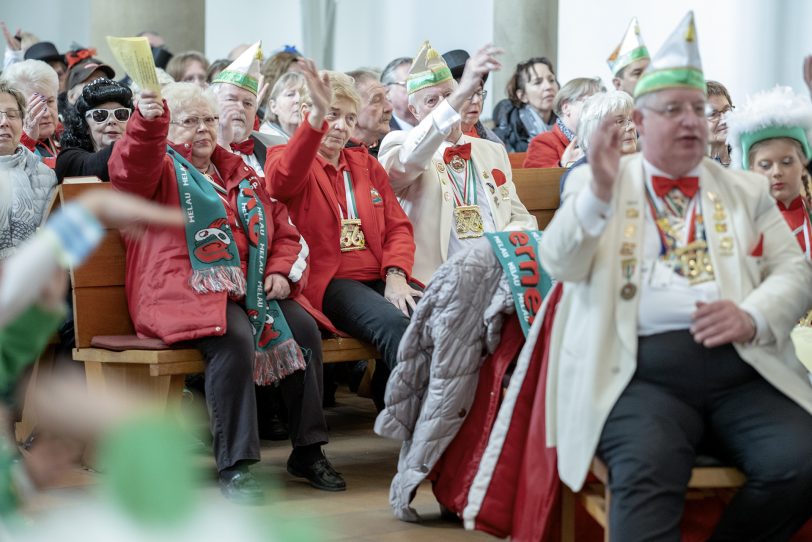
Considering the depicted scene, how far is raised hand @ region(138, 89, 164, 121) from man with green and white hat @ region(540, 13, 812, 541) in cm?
150

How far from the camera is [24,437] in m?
4.93

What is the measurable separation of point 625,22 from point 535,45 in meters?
0.83

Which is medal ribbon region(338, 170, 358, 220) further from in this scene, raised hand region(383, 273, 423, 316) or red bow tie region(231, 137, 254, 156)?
red bow tie region(231, 137, 254, 156)

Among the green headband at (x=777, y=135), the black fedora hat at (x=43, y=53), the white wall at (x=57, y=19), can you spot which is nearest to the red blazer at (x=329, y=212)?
the green headband at (x=777, y=135)

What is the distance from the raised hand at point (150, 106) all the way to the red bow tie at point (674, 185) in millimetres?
1664

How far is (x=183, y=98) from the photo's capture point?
15.1 feet

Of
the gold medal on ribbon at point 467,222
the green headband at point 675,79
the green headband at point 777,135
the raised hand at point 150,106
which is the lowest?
the gold medal on ribbon at point 467,222

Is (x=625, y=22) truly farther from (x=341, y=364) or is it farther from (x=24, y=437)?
(x=24, y=437)

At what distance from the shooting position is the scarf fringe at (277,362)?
4402mm

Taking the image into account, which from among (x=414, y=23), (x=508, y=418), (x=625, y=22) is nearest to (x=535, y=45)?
(x=625, y=22)

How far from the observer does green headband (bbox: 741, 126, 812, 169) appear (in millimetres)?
3686

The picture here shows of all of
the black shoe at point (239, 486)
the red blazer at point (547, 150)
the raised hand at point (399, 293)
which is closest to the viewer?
the black shoe at point (239, 486)

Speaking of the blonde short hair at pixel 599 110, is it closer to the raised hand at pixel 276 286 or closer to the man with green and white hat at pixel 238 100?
the man with green and white hat at pixel 238 100

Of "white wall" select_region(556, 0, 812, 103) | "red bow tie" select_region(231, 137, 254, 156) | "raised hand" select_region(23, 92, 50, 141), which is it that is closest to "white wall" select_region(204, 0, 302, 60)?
"white wall" select_region(556, 0, 812, 103)
